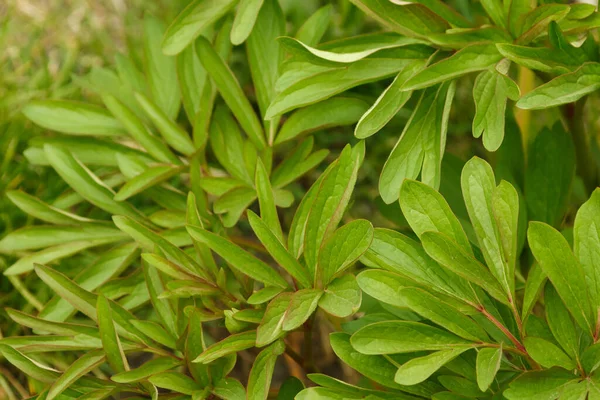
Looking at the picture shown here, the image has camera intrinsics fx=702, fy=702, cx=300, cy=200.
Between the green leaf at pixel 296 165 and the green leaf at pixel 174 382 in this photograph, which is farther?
the green leaf at pixel 296 165

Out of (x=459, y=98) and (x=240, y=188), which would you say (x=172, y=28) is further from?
(x=459, y=98)

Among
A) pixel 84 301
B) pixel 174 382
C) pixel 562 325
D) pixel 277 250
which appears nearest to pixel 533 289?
pixel 562 325

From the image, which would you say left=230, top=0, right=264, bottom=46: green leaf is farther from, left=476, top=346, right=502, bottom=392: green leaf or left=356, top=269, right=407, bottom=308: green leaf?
left=476, top=346, right=502, bottom=392: green leaf

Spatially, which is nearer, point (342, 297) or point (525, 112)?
point (342, 297)

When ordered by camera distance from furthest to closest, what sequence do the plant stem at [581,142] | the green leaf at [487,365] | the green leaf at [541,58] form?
the plant stem at [581,142] → the green leaf at [541,58] → the green leaf at [487,365]

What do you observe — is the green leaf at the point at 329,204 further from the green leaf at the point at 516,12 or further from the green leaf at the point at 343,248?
the green leaf at the point at 516,12

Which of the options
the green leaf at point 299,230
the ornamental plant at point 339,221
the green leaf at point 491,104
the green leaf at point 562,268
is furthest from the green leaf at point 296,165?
the green leaf at point 562,268

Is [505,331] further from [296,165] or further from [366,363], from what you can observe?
[296,165]
